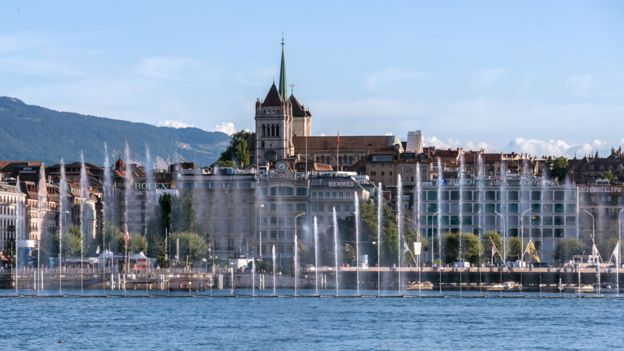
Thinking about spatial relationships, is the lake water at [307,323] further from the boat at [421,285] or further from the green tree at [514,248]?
the green tree at [514,248]

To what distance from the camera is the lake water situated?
77875 mm

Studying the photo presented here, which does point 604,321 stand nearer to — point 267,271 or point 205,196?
point 267,271

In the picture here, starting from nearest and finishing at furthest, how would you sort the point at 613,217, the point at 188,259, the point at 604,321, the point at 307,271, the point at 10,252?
1. the point at 604,321
2. the point at 307,271
3. the point at 188,259
4. the point at 10,252
5. the point at 613,217

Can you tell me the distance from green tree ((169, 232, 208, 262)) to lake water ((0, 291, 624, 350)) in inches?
1291

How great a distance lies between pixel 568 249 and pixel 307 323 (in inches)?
2813

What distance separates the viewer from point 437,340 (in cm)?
7994

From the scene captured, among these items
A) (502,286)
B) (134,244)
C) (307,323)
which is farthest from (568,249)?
(307,323)

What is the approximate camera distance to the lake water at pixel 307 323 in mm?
77875

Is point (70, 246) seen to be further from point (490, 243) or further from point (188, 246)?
point (490, 243)

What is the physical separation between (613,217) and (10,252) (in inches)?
2152

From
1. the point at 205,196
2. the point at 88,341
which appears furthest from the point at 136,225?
the point at 88,341

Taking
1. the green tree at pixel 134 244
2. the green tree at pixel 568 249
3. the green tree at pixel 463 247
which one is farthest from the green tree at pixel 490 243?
the green tree at pixel 134 244

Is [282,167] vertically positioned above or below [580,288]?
above

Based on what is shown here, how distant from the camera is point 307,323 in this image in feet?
291
